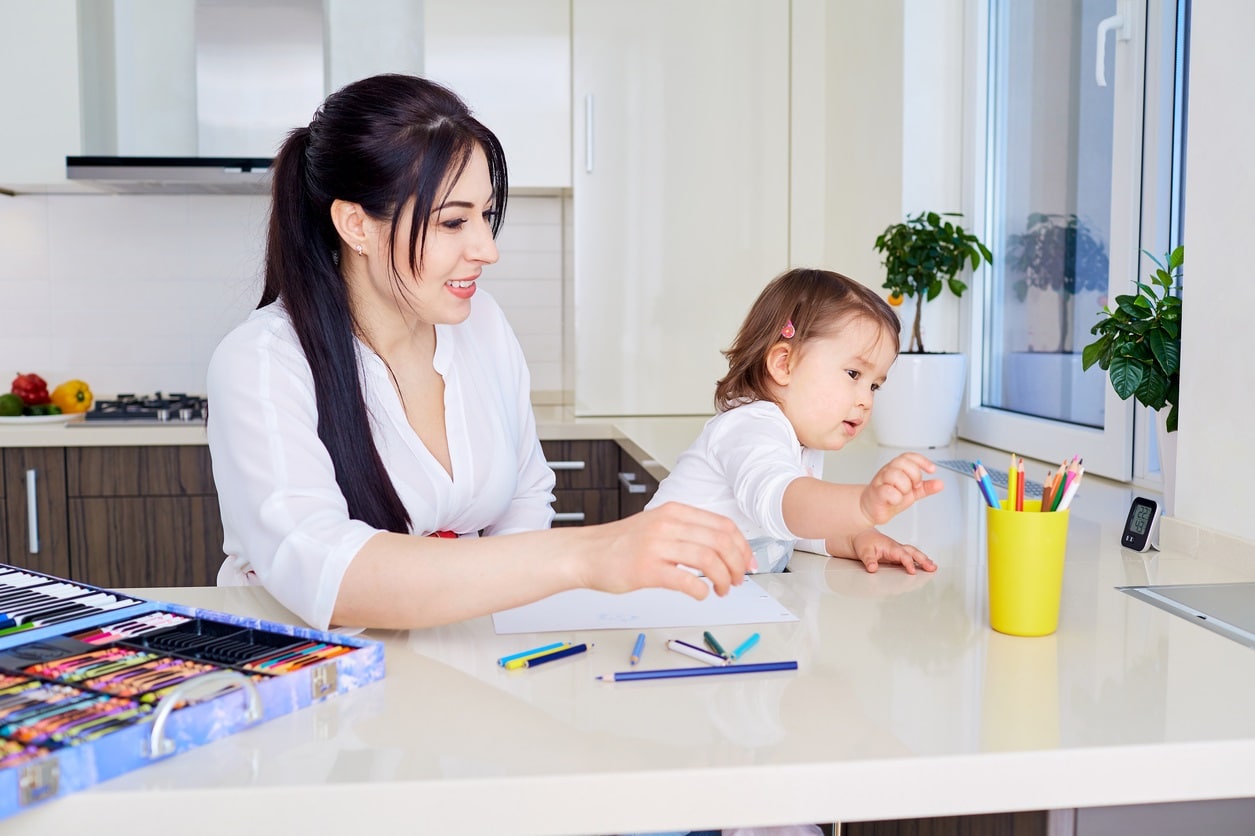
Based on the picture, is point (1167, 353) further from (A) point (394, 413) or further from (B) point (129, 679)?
(B) point (129, 679)

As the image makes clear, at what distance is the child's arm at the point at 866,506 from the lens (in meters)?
1.05

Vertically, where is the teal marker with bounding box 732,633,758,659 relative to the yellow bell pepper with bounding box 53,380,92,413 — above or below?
below

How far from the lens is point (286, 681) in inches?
31.0

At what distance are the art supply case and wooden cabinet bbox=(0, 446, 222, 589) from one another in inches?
79.8

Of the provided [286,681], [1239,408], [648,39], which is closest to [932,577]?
[1239,408]

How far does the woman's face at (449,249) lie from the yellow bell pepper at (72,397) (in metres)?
2.27

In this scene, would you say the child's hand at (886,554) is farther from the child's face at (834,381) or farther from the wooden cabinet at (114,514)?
the wooden cabinet at (114,514)

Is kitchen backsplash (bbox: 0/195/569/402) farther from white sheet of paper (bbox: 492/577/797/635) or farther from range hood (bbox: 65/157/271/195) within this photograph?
white sheet of paper (bbox: 492/577/797/635)

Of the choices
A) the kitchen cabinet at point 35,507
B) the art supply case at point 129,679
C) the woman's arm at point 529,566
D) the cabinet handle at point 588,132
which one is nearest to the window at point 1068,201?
the cabinet handle at point 588,132

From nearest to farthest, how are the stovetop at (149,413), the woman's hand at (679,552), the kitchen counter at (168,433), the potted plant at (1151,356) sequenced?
1. the woman's hand at (679,552)
2. the potted plant at (1151,356)
3. the kitchen counter at (168,433)
4. the stovetop at (149,413)

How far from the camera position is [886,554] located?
1.30 metres

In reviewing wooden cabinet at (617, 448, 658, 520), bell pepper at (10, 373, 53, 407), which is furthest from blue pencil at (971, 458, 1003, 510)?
bell pepper at (10, 373, 53, 407)

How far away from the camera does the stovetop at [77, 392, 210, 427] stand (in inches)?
119

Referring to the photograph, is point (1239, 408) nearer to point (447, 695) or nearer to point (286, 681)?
point (447, 695)
